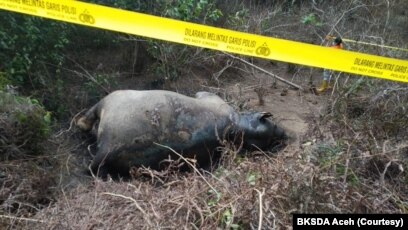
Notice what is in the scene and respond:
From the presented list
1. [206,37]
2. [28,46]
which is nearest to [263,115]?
[206,37]

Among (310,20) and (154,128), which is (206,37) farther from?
(310,20)

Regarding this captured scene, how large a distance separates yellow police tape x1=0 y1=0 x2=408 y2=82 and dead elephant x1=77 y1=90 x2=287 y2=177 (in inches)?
25.1

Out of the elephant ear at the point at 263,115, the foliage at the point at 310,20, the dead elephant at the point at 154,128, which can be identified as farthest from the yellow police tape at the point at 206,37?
the foliage at the point at 310,20

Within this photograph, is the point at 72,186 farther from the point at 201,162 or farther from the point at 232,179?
the point at 232,179

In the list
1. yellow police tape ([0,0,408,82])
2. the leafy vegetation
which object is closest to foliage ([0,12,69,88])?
the leafy vegetation

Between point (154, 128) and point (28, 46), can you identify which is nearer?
point (154, 128)

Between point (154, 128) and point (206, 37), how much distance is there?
0.96 metres

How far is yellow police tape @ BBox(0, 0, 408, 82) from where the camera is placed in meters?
4.35

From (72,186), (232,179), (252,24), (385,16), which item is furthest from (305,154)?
(385,16)

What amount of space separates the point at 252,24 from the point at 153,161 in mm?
3173

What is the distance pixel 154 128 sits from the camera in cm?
444

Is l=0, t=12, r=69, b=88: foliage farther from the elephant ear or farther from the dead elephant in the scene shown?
the elephant ear

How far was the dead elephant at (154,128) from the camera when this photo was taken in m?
4.36

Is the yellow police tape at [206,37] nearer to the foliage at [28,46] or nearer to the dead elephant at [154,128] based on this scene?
the foliage at [28,46]
